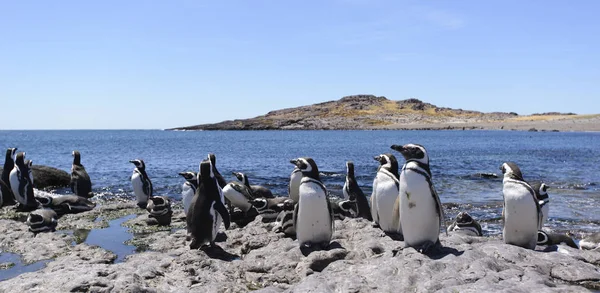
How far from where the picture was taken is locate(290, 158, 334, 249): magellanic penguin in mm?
8617

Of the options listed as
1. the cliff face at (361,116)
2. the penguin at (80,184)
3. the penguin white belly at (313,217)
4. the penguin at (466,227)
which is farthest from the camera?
the cliff face at (361,116)

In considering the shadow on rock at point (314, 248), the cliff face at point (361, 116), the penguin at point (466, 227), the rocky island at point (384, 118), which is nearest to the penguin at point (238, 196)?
the shadow on rock at point (314, 248)

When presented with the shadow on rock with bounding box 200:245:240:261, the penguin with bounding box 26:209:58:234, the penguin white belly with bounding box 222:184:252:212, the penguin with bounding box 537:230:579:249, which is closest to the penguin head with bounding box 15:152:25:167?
the penguin with bounding box 26:209:58:234

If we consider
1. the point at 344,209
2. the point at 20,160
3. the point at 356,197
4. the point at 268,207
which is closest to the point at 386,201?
the point at 344,209

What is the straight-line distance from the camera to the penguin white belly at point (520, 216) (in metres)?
8.13

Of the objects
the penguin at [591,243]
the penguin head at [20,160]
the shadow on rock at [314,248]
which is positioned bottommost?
the penguin at [591,243]

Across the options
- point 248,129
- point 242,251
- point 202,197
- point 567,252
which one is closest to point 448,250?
point 567,252

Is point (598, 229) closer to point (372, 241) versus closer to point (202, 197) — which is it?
point (372, 241)

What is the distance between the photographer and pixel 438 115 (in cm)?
13675

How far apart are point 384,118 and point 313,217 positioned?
425 feet

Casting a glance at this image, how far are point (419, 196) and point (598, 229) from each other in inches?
376

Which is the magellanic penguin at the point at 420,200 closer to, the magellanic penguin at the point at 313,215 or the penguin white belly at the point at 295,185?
the magellanic penguin at the point at 313,215

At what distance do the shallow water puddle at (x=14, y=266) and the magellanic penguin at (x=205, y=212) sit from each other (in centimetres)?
280

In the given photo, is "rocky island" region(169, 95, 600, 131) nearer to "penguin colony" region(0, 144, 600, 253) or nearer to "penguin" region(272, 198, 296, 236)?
"penguin colony" region(0, 144, 600, 253)
